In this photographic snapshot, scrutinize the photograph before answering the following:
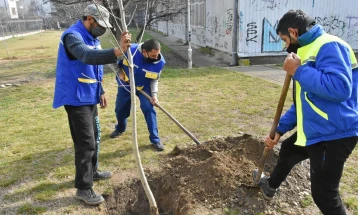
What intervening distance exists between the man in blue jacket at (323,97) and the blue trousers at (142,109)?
2.57m

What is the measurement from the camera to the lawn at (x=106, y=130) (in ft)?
11.5

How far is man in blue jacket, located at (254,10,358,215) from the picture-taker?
197 cm

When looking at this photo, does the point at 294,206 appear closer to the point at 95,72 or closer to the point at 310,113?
the point at 310,113

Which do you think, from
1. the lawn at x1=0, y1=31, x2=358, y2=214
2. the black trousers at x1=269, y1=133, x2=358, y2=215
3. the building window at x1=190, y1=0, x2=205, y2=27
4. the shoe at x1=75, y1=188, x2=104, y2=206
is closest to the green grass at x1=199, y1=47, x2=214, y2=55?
the building window at x1=190, y1=0, x2=205, y2=27

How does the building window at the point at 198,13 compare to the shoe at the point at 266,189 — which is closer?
the shoe at the point at 266,189

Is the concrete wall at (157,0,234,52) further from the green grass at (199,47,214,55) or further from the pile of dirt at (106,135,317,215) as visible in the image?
the pile of dirt at (106,135,317,215)

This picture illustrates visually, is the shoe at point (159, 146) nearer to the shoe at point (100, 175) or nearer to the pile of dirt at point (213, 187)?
the pile of dirt at point (213, 187)

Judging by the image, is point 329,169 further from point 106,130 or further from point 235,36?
point 235,36

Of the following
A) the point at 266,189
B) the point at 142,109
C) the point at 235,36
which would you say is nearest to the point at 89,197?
the point at 142,109

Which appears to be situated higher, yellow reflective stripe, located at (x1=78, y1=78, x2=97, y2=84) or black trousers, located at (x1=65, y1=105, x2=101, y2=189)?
yellow reflective stripe, located at (x1=78, y1=78, x2=97, y2=84)

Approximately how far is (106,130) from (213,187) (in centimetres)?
→ 278

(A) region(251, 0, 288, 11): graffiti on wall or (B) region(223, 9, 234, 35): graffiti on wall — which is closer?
(A) region(251, 0, 288, 11): graffiti on wall

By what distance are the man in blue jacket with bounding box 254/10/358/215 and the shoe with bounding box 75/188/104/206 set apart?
6.84 feet

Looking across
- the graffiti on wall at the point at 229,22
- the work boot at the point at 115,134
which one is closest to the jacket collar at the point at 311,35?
the work boot at the point at 115,134
